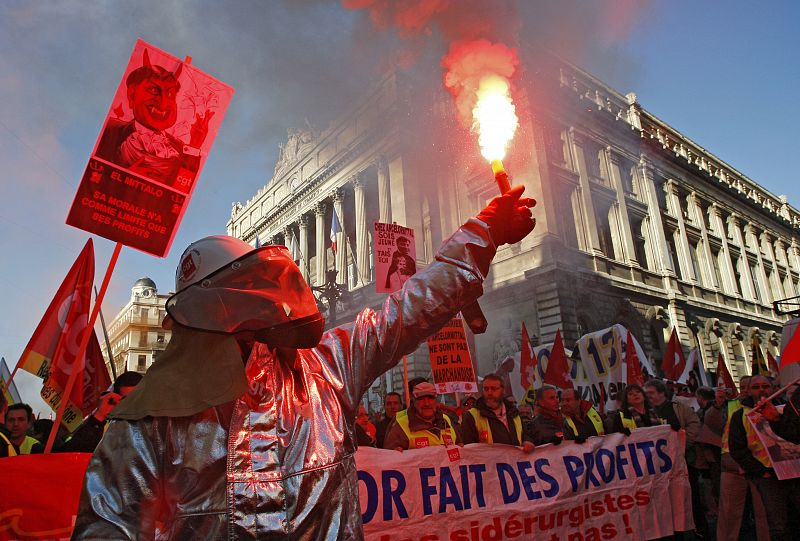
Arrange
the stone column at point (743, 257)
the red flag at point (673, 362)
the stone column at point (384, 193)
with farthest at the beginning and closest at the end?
the stone column at point (743, 257)
the stone column at point (384, 193)
the red flag at point (673, 362)

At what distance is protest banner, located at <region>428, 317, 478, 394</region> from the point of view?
6.25m

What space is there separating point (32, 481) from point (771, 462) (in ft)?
19.1

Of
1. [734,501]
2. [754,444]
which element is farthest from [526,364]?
[754,444]

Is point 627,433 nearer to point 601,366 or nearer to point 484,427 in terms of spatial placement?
point 484,427

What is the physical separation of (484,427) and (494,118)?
283 cm

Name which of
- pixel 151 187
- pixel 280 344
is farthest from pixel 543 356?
pixel 280 344

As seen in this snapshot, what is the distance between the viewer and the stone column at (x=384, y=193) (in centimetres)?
2561

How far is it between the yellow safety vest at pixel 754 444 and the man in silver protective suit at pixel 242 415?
187 inches

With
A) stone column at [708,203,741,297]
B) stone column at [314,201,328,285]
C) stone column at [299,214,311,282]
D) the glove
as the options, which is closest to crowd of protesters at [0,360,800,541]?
the glove

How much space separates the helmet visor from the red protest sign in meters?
2.66

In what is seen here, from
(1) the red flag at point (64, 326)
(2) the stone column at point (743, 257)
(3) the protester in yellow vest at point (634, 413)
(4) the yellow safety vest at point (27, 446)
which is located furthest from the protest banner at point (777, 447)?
(2) the stone column at point (743, 257)

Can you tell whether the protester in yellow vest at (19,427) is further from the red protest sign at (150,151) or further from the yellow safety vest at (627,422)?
the yellow safety vest at (627,422)

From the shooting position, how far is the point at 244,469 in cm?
118

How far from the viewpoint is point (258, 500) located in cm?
116
